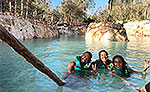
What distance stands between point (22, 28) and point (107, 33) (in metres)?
10.8

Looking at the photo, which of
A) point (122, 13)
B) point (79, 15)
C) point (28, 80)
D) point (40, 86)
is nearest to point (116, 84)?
point (40, 86)

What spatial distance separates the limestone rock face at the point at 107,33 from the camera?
19.3 meters

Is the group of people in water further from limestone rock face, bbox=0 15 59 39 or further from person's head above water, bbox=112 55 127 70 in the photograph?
limestone rock face, bbox=0 15 59 39

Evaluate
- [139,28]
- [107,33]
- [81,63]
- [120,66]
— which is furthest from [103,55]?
[139,28]

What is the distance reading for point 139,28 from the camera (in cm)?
3972

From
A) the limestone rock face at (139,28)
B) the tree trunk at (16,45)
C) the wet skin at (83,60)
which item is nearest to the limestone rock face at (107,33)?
the wet skin at (83,60)

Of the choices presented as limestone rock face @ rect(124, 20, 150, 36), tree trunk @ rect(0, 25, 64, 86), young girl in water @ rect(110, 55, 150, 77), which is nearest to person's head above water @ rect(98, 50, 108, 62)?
young girl in water @ rect(110, 55, 150, 77)

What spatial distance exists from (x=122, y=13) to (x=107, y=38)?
43.0 m

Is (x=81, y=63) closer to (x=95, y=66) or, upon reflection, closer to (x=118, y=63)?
(x=95, y=66)

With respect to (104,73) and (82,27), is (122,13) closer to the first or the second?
(82,27)

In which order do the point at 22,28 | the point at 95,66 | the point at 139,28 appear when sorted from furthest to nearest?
1. the point at 139,28
2. the point at 22,28
3. the point at 95,66

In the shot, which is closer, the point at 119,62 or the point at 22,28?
the point at 119,62

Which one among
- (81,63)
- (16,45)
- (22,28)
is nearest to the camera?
(16,45)

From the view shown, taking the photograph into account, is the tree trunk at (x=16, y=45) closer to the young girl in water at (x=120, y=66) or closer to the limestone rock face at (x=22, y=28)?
the young girl in water at (x=120, y=66)
